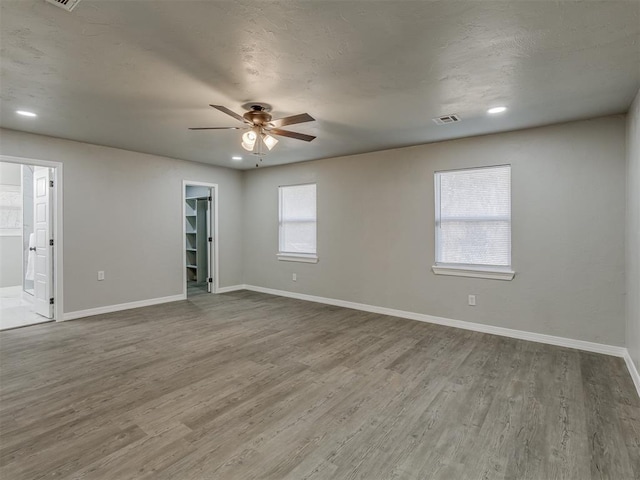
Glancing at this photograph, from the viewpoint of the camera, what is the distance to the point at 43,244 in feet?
15.9

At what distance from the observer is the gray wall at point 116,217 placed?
4742 millimetres

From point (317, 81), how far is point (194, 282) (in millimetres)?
6452

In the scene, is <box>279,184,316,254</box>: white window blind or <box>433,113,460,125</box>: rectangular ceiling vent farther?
<box>279,184,316,254</box>: white window blind

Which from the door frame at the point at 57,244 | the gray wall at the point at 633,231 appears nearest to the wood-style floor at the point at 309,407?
the gray wall at the point at 633,231

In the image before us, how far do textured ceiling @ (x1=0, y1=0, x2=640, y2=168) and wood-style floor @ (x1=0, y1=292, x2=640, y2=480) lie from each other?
2512mm

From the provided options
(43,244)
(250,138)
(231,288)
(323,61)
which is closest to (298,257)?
(231,288)

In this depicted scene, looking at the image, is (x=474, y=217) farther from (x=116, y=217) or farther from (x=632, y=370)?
(x=116, y=217)

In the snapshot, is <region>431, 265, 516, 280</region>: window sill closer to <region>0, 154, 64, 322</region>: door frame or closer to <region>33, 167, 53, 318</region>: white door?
<region>0, 154, 64, 322</region>: door frame

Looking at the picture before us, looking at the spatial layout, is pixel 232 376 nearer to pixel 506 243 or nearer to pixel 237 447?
pixel 237 447

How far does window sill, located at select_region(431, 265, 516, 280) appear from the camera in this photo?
4.14 meters

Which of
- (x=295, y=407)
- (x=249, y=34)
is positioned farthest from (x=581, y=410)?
(x=249, y=34)

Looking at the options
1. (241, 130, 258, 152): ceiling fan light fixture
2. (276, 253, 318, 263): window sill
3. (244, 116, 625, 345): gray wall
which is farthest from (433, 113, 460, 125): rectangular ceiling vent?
(276, 253, 318, 263): window sill

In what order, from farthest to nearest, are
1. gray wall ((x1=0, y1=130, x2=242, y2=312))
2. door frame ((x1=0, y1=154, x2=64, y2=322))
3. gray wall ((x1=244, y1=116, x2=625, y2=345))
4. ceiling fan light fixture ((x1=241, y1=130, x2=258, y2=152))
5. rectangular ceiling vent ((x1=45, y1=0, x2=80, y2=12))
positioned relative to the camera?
gray wall ((x1=0, y1=130, x2=242, y2=312)) < door frame ((x1=0, y1=154, x2=64, y2=322)) < gray wall ((x1=244, y1=116, x2=625, y2=345)) < ceiling fan light fixture ((x1=241, y1=130, x2=258, y2=152)) < rectangular ceiling vent ((x1=45, y1=0, x2=80, y2=12))

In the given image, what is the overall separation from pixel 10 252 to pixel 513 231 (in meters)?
9.66
